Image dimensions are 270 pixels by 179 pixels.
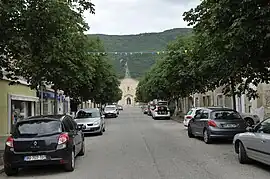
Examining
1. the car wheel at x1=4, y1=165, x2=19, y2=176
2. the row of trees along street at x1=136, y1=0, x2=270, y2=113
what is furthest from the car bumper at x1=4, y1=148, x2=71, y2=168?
the row of trees along street at x1=136, y1=0, x2=270, y2=113

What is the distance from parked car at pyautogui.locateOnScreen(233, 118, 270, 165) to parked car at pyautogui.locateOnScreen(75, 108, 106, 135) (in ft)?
39.1

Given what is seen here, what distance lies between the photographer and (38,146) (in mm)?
9523

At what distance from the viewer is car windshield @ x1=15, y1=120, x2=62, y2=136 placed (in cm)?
981

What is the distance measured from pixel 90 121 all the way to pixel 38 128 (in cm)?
1199

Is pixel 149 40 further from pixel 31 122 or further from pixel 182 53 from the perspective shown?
pixel 31 122

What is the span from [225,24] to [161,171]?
4.76 meters

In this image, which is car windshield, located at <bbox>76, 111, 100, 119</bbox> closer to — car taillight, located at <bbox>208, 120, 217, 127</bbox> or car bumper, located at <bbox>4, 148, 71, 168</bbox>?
car taillight, located at <bbox>208, 120, 217, 127</bbox>

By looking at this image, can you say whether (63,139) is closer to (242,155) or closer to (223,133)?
(242,155)

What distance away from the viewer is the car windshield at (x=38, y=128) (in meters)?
9.81

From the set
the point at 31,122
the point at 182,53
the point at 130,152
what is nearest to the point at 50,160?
the point at 31,122

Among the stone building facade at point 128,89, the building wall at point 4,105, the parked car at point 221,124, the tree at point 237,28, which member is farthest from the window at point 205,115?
the stone building facade at point 128,89

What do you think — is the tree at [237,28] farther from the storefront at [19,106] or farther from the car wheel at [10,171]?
the storefront at [19,106]

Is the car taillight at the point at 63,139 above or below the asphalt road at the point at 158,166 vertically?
above

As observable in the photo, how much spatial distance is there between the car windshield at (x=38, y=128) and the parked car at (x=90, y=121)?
10.9m
